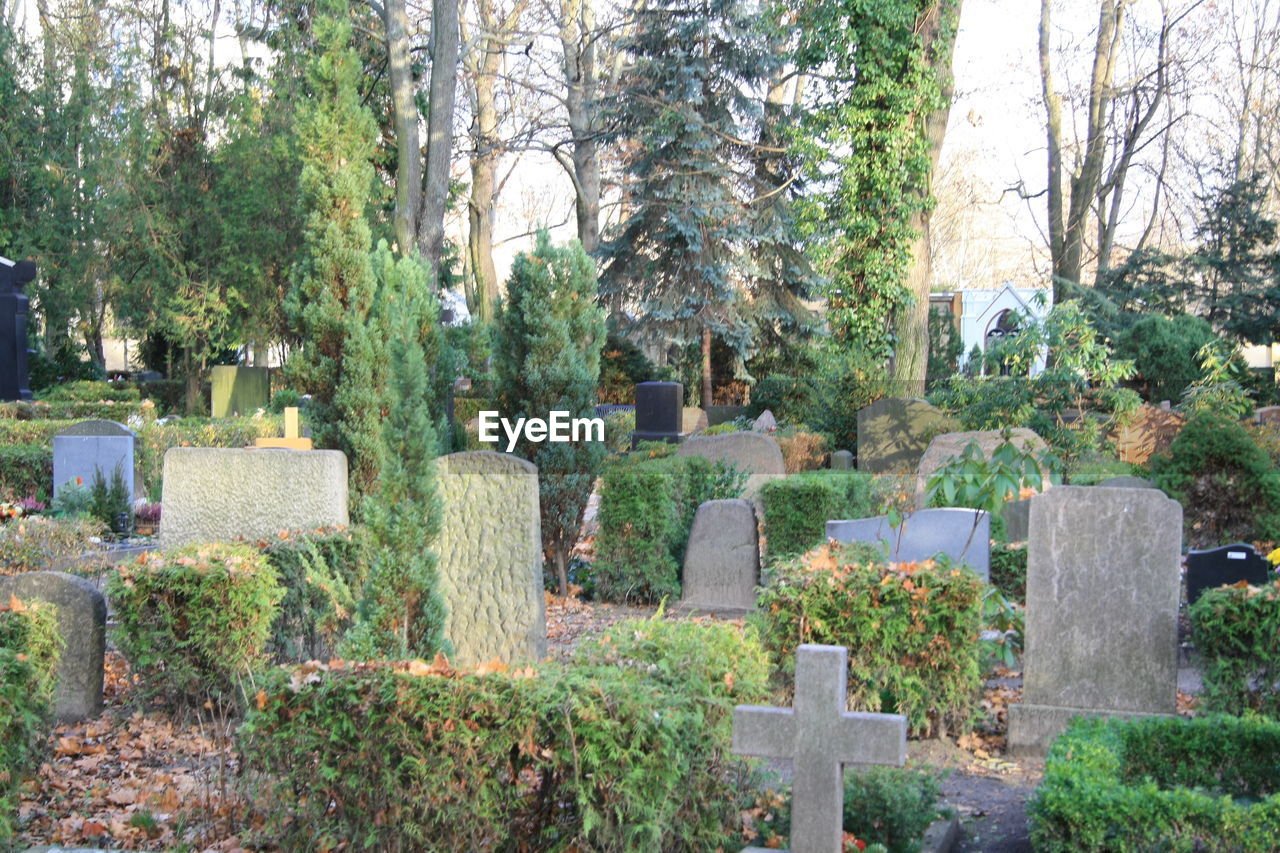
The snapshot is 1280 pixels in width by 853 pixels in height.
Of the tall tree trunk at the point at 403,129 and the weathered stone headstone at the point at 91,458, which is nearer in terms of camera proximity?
the weathered stone headstone at the point at 91,458

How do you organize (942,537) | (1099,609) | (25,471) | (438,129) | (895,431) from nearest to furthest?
1. (1099,609)
2. (942,537)
3. (25,471)
4. (895,431)
5. (438,129)

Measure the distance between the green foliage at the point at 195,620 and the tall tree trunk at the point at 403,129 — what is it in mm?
13284

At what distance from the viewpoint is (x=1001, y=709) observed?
702 cm

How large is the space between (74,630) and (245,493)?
5.47 feet

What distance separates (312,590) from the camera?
24.7 feet

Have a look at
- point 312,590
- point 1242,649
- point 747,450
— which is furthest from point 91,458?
point 1242,649

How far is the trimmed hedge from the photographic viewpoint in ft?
13.5

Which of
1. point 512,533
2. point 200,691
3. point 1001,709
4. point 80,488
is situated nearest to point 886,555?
point 1001,709

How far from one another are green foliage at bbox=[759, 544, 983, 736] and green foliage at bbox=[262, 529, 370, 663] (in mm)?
2596

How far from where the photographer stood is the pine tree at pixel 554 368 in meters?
11.3

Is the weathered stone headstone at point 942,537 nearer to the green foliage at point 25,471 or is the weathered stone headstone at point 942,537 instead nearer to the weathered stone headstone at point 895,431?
the weathered stone headstone at point 895,431

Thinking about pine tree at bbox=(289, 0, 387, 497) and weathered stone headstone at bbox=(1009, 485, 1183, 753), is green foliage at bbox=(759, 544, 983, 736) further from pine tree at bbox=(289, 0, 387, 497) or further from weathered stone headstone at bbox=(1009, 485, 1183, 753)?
pine tree at bbox=(289, 0, 387, 497)

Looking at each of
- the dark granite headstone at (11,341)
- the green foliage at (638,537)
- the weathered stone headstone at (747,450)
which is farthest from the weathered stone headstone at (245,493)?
Answer: the dark granite headstone at (11,341)

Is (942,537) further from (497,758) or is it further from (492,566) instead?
(497,758)
